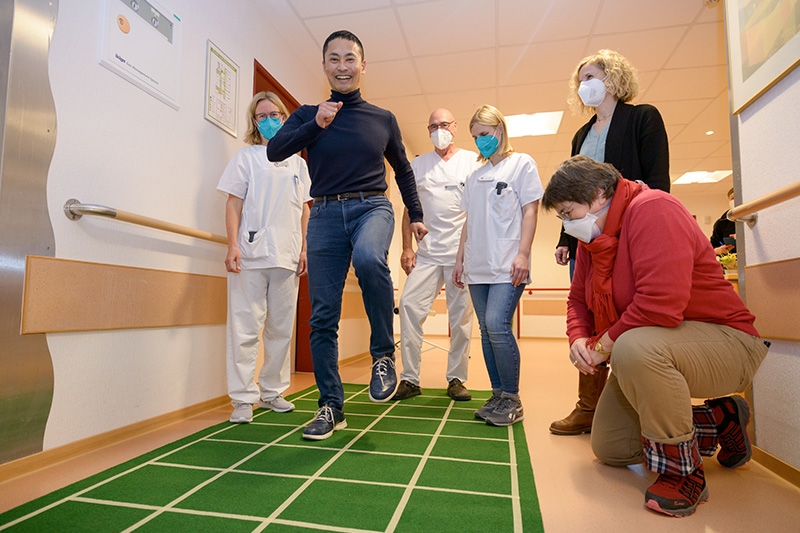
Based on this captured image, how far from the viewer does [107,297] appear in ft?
5.66

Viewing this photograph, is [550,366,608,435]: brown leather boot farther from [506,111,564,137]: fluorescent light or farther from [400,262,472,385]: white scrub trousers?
[506,111,564,137]: fluorescent light

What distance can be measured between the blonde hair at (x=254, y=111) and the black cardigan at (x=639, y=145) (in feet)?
4.98

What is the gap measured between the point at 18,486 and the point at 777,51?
2.58 meters

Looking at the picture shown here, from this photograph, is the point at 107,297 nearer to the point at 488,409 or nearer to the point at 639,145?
the point at 488,409

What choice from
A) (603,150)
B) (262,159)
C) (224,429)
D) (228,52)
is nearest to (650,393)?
(603,150)

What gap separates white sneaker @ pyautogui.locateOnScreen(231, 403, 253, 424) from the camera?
2018 mm

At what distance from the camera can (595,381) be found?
1873 mm

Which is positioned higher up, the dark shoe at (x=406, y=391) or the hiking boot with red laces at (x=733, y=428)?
the hiking boot with red laces at (x=733, y=428)

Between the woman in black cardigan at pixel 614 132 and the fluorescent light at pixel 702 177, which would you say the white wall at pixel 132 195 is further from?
the fluorescent light at pixel 702 177

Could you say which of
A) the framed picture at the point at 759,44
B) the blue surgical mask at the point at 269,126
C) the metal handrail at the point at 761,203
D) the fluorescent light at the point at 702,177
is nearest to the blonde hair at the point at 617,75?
the framed picture at the point at 759,44

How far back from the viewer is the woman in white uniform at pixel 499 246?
1961 millimetres

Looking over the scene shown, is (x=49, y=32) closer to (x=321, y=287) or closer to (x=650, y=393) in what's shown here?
(x=321, y=287)

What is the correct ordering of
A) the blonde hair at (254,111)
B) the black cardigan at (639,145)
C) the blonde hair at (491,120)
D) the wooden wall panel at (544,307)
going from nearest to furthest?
the black cardigan at (639,145), the blonde hair at (491,120), the blonde hair at (254,111), the wooden wall panel at (544,307)

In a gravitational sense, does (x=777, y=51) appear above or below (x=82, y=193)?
above
